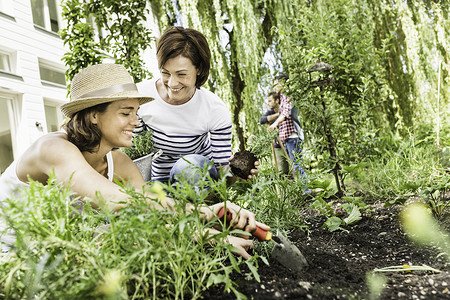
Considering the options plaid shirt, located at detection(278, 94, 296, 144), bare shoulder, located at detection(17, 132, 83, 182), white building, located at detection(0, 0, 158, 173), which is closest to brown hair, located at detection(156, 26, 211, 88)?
bare shoulder, located at detection(17, 132, 83, 182)

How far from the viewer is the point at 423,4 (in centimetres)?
518

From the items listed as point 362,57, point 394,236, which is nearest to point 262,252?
point 394,236

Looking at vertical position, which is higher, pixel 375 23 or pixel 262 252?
pixel 375 23

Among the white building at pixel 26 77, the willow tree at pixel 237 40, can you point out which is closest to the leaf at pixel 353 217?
the willow tree at pixel 237 40

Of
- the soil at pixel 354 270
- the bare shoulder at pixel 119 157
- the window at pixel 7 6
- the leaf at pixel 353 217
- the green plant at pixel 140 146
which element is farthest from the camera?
the window at pixel 7 6

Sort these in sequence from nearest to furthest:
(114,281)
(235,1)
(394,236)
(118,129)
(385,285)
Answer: (114,281) → (385,285) → (118,129) → (394,236) → (235,1)

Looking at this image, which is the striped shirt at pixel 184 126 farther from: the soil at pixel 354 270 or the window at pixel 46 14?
the window at pixel 46 14

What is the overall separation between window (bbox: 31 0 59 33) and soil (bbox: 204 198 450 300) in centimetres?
755

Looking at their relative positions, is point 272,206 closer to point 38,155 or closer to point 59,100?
point 38,155

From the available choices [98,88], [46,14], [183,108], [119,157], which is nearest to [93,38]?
[183,108]

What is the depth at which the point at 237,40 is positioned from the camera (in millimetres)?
5789

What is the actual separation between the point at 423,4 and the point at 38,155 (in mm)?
5724

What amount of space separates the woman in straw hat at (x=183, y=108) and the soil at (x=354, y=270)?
0.70 meters

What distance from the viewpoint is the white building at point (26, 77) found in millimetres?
6223
